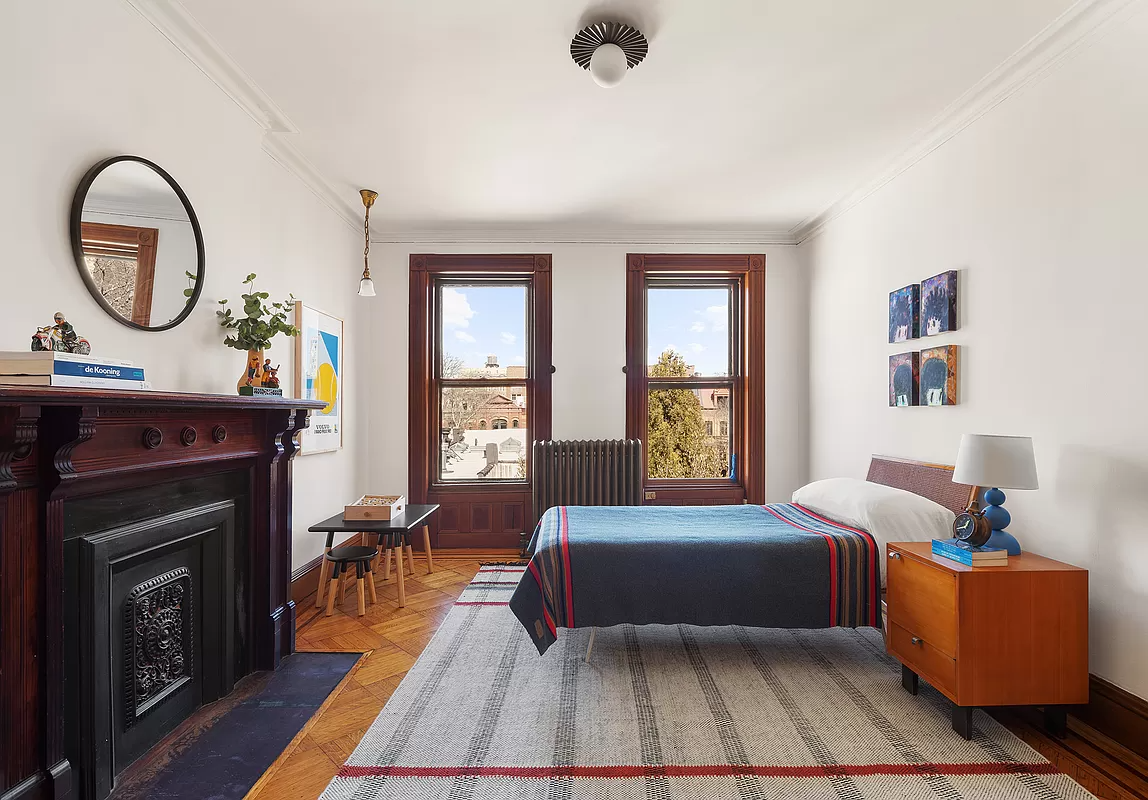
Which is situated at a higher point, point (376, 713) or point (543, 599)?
point (543, 599)

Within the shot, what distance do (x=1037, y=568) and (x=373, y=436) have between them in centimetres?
448

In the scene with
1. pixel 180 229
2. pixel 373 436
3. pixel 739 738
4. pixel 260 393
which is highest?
pixel 180 229

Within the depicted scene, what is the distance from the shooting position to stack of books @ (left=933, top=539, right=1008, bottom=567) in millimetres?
2170

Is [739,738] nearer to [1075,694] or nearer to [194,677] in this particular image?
[1075,694]

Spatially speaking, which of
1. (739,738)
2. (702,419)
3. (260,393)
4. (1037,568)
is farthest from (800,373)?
(260,393)

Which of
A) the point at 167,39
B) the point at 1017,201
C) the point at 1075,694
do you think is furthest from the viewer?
the point at 1017,201

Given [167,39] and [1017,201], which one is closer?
[167,39]

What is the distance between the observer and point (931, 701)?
240cm

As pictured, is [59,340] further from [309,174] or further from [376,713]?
[309,174]

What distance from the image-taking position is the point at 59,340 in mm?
1617

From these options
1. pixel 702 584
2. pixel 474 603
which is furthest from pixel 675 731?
pixel 474 603

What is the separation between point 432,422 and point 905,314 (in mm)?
3703

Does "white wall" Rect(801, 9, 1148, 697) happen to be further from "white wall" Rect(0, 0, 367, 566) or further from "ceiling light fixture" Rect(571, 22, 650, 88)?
"white wall" Rect(0, 0, 367, 566)

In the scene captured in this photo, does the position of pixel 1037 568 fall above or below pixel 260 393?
below
